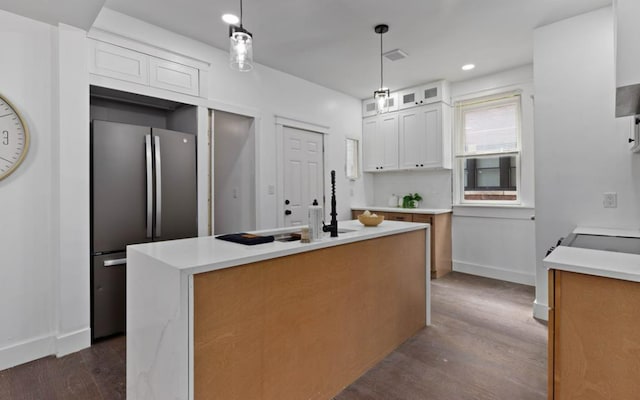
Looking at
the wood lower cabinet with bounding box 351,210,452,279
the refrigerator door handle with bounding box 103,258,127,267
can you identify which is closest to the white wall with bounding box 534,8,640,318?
the wood lower cabinet with bounding box 351,210,452,279

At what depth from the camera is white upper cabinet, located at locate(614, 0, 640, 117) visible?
124cm

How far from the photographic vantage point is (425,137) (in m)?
4.81

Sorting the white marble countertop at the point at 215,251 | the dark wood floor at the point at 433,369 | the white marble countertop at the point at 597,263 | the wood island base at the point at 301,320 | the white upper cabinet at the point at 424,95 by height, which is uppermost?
the white upper cabinet at the point at 424,95

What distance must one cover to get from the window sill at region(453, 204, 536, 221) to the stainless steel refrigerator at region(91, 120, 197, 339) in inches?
152

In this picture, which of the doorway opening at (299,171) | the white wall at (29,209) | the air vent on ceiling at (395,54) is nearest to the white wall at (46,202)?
the white wall at (29,209)

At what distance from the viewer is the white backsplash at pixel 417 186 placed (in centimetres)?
493

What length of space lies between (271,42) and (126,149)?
72.4 inches

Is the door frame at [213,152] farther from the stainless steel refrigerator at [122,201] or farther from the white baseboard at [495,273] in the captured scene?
the white baseboard at [495,273]

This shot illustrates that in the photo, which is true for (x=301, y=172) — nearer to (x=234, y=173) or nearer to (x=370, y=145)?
(x=234, y=173)

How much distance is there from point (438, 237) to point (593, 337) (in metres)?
3.28

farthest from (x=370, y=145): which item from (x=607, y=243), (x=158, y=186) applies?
(x=607, y=243)

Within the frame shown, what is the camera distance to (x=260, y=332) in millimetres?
1562

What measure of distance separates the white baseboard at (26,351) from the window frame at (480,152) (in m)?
4.91

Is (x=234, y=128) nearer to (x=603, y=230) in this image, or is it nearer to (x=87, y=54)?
(x=87, y=54)
